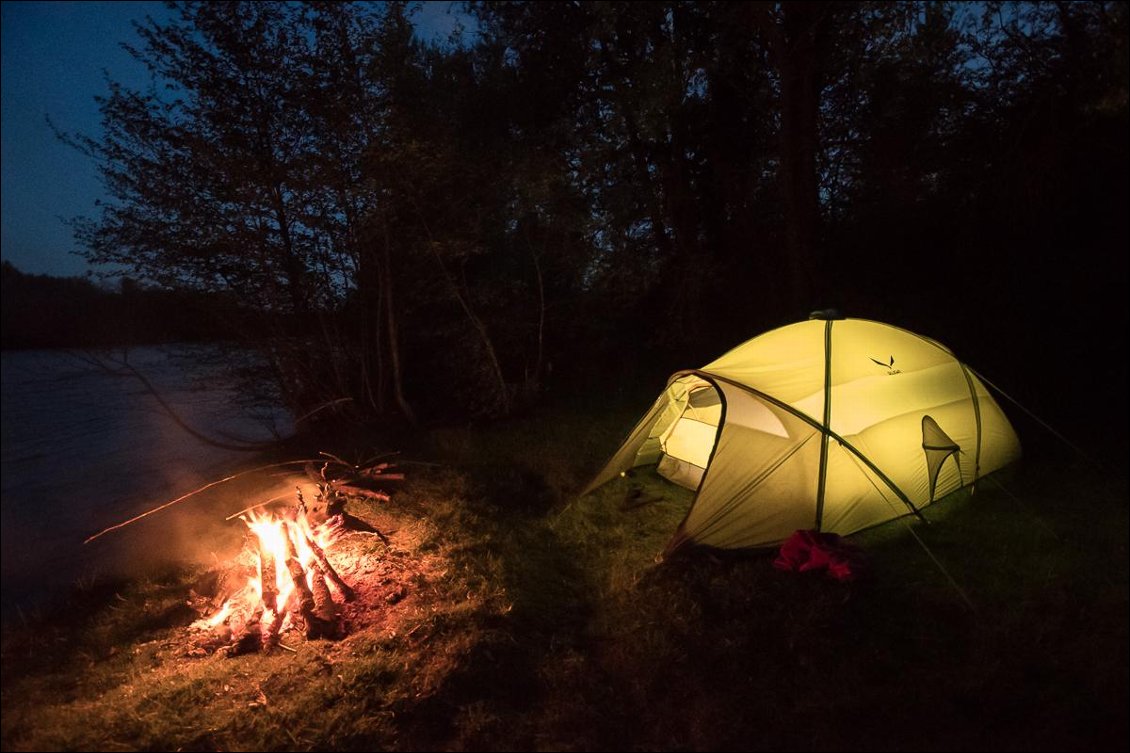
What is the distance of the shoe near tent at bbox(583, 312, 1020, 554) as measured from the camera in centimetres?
517

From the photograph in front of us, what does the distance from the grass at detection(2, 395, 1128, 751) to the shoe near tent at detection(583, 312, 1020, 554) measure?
0.30 meters

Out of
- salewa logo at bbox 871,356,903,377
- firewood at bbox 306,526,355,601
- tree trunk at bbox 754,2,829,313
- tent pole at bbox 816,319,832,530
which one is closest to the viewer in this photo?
firewood at bbox 306,526,355,601

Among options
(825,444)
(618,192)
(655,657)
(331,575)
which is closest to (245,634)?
(331,575)

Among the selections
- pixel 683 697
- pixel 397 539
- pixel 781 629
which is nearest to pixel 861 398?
pixel 781 629

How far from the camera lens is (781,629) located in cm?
407

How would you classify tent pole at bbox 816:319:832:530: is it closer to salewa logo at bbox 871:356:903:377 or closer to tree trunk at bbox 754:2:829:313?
salewa logo at bbox 871:356:903:377

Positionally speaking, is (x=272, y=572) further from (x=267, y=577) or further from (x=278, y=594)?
(x=278, y=594)

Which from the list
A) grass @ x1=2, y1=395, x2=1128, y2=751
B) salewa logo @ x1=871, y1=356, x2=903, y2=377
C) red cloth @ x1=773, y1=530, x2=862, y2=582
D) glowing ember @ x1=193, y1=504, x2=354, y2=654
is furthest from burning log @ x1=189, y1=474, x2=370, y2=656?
salewa logo @ x1=871, y1=356, x2=903, y2=377

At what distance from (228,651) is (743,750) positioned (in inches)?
136

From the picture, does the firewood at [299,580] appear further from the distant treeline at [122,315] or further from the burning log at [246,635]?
the distant treeline at [122,315]

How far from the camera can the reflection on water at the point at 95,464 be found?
23.1ft

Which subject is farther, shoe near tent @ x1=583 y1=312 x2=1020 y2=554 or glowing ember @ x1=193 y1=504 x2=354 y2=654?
shoe near tent @ x1=583 y1=312 x2=1020 y2=554

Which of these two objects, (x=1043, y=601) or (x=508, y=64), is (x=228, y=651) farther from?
(x=508, y=64)

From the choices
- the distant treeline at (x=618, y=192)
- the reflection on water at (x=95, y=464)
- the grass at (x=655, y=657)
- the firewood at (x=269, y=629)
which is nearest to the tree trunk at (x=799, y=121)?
the distant treeline at (x=618, y=192)
